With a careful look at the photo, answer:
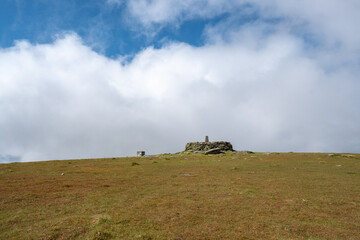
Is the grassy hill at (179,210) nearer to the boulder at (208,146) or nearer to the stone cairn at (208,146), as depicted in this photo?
the stone cairn at (208,146)

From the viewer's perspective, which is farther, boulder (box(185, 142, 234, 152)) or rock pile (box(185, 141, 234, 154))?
boulder (box(185, 142, 234, 152))

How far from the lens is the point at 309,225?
1030 cm

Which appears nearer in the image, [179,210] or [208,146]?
[179,210]

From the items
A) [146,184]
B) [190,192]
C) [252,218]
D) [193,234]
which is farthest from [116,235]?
[146,184]

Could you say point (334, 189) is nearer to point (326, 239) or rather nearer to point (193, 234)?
point (326, 239)

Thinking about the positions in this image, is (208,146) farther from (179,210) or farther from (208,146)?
(179,210)

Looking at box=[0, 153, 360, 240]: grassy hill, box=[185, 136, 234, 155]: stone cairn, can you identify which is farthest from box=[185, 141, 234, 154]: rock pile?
box=[0, 153, 360, 240]: grassy hill

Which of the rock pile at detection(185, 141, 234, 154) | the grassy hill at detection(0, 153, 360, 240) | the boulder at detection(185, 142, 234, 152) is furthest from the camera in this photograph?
the boulder at detection(185, 142, 234, 152)

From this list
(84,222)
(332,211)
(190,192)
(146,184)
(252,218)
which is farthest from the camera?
(146,184)

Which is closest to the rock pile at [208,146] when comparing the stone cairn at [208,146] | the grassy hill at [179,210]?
the stone cairn at [208,146]

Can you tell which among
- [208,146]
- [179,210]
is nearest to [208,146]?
[208,146]

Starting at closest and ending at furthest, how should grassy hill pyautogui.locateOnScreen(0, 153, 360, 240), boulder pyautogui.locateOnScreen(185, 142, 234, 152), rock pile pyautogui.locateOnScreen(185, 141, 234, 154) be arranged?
grassy hill pyautogui.locateOnScreen(0, 153, 360, 240) → rock pile pyautogui.locateOnScreen(185, 141, 234, 154) → boulder pyautogui.locateOnScreen(185, 142, 234, 152)

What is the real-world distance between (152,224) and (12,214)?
6980mm

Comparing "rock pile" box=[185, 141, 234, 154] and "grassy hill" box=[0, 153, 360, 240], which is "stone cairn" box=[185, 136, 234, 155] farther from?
"grassy hill" box=[0, 153, 360, 240]
